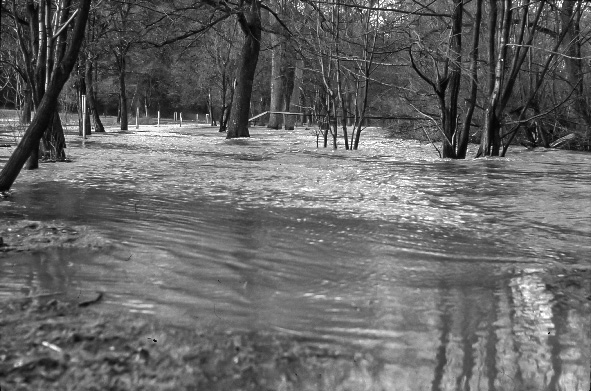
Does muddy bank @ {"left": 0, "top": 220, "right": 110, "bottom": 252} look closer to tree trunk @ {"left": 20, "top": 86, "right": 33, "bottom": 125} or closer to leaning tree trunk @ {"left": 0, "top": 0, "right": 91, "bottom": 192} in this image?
leaning tree trunk @ {"left": 0, "top": 0, "right": 91, "bottom": 192}

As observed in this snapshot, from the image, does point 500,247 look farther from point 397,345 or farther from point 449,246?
point 397,345

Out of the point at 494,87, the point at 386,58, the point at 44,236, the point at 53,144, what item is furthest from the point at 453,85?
the point at 44,236

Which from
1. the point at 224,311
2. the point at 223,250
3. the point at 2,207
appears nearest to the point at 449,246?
the point at 223,250

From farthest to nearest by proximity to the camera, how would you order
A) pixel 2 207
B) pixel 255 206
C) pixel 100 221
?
pixel 255 206, pixel 2 207, pixel 100 221

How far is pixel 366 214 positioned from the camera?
4465 mm

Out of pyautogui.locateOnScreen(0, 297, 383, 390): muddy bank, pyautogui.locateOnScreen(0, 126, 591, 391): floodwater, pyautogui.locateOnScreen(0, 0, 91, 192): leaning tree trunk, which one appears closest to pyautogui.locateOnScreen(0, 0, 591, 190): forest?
pyautogui.locateOnScreen(0, 0, 91, 192): leaning tree trunk

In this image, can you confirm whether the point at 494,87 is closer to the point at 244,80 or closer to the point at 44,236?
the point at 44,236

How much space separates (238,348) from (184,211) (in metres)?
2.68

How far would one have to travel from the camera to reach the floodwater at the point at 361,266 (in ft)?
6.42

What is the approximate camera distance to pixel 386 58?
12.1 metres

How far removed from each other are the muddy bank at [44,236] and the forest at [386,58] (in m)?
0.99

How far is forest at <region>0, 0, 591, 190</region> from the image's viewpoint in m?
7.11

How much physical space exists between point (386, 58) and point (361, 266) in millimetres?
9602

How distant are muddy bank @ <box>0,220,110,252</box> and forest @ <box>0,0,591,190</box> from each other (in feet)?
3.24
